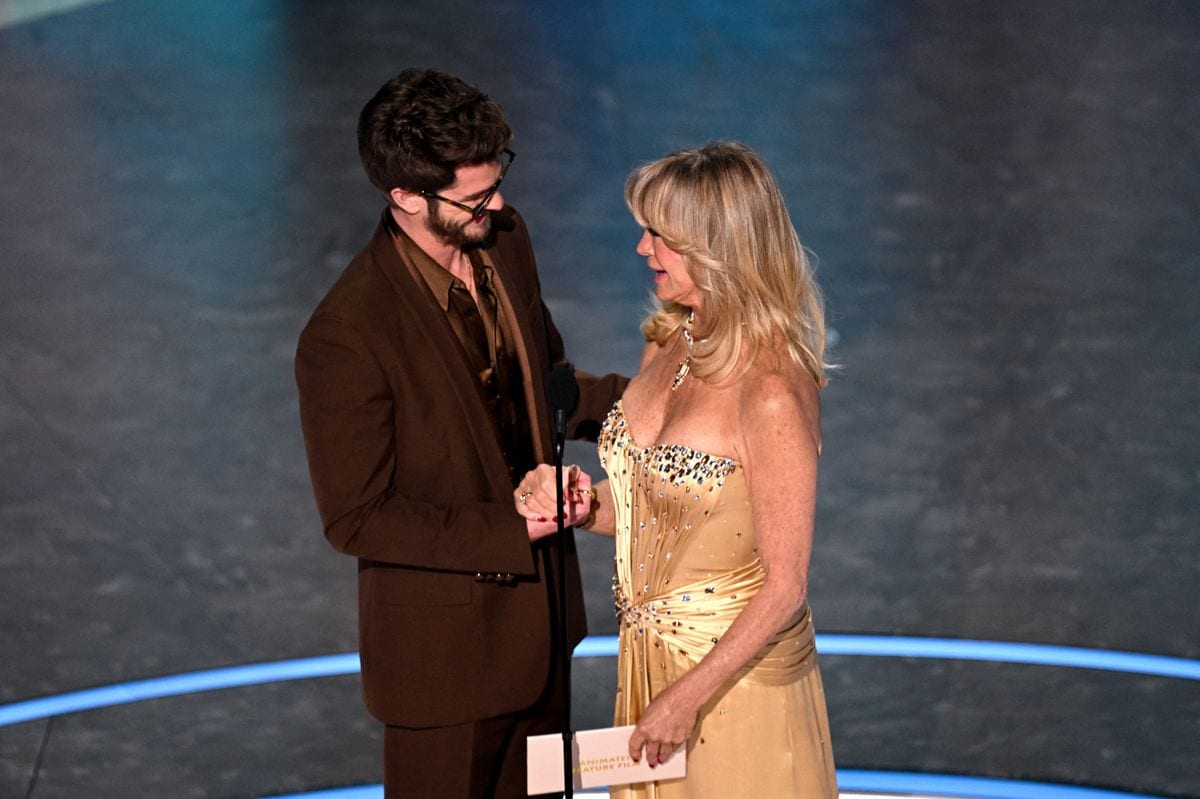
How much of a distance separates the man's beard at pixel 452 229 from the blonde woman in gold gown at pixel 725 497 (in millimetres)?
388

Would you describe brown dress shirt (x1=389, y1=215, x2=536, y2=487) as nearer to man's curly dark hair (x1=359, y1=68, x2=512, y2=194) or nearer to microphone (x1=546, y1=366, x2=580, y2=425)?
man's curly dark hair (x1=359, y1=68, x2=512, y2=194)

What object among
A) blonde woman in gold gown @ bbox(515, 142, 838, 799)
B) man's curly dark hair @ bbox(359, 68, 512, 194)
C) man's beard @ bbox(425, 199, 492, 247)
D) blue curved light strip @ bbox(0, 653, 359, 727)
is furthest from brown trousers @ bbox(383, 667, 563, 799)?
blue curved light strip @ bbox(0, 653, 359, 727)

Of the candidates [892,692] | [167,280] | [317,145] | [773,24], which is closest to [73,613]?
[167,280]

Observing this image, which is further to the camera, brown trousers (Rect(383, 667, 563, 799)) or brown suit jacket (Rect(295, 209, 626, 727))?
brown trousers (Rect(383, 667, 563, 799))

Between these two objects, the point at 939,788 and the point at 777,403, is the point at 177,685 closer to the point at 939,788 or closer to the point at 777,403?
the point at 939,788

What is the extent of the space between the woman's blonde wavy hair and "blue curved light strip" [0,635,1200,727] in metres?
2.08

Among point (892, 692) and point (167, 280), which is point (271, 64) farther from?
point (892, 692)

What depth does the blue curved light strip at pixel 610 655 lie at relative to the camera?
4.27 metres

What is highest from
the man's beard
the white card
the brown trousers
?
the man's beard

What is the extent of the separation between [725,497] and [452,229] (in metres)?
0.83

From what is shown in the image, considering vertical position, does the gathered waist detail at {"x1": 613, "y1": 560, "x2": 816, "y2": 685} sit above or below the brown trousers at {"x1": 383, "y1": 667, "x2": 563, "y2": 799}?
above

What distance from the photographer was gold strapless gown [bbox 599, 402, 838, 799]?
2.59m

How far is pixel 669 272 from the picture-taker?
8.70 ft

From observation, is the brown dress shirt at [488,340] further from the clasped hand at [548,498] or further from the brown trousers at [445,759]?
the brown trousers at [445,759]
